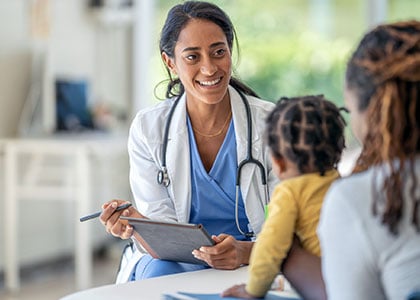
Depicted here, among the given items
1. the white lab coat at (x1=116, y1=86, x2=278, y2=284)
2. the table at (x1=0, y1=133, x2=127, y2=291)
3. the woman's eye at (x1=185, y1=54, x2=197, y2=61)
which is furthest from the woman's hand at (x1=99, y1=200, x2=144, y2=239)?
the table at (x1=0, y1=133, x2=127, y2=291)

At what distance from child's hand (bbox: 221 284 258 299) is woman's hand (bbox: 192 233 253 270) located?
302 mm

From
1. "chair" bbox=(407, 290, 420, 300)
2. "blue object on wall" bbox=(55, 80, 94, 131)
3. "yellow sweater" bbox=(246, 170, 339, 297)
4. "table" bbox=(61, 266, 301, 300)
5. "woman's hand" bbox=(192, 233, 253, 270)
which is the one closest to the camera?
"chair" bbox=(407, 290, 420, 300)

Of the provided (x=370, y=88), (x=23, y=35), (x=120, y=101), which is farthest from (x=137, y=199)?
(x=120, y=101)

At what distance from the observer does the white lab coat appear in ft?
6.64

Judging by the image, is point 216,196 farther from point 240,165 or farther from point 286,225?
point 286,225

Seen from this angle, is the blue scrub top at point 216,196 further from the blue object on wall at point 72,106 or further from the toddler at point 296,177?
the blue object on wall at point 72,106

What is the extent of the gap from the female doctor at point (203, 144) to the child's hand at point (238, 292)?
54cm

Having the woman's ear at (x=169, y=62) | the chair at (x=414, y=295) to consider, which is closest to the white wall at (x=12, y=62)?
the woman's ear at (x=169, y=62)

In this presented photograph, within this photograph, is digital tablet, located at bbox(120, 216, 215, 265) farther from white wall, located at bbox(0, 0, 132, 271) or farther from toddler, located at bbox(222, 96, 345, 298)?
white wall, located at bbox(0, 0, 132, 271)

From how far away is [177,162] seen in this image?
81.4 inches

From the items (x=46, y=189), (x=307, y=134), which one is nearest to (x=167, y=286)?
(x=307, y=134)

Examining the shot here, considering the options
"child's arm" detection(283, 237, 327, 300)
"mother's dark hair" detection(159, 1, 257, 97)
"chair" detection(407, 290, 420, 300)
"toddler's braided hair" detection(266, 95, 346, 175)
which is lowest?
"child's arm" detection(283, 237, 327, 300)

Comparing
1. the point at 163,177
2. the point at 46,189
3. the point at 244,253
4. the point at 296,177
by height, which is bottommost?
the point at 46,189

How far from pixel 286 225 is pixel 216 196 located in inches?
28.6
